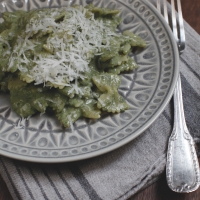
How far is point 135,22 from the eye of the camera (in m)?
2.82

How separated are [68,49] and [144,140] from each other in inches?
32.6

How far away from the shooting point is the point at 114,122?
2213mm

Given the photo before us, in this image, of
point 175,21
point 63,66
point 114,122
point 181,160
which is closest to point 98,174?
point 114,122

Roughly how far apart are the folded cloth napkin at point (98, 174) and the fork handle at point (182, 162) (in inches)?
2.2

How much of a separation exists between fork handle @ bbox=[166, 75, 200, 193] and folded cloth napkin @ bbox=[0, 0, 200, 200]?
57 millimetres

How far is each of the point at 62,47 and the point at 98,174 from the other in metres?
0.89

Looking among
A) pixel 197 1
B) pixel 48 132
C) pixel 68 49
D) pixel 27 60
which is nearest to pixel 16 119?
pixel 48 132

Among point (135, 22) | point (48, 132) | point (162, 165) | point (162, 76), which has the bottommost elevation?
point (162, 165)

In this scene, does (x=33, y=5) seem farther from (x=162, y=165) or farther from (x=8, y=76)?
(x=162, y=165)

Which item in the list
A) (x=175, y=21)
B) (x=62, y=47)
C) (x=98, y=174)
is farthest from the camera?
(x=175, y=21)

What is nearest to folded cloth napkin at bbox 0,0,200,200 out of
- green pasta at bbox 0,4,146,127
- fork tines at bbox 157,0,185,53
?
green pasta at bbox 0,4,146,127

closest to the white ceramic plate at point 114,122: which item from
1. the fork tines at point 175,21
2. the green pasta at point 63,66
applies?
the green pasta at point 63,66

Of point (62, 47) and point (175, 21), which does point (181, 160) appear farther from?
point (175, 21)

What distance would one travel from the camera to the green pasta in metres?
2.18
